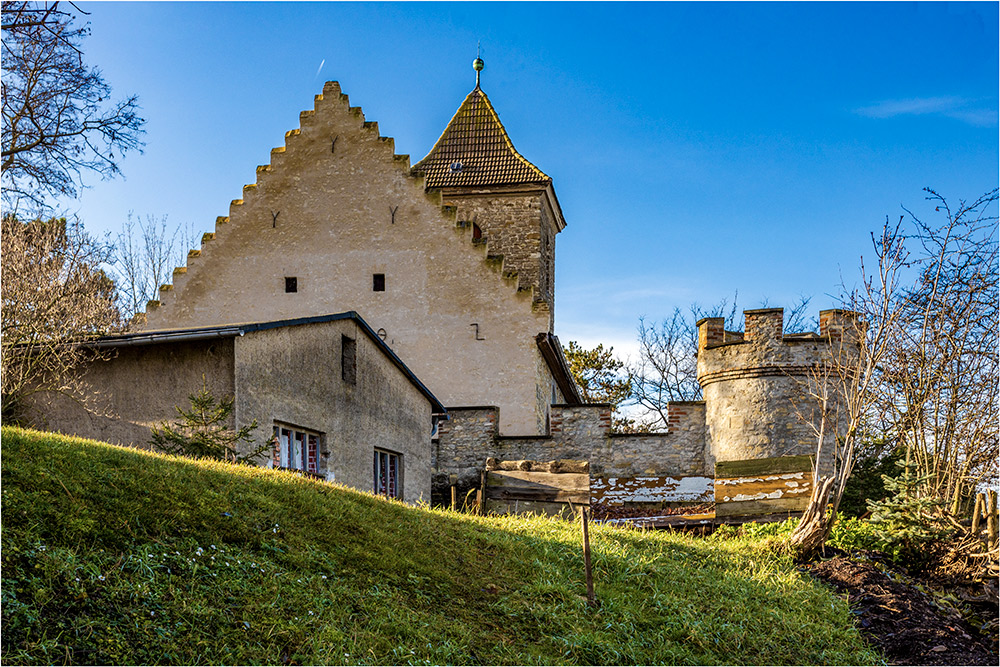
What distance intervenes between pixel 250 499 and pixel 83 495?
189 cm

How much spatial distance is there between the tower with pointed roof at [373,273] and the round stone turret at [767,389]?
4.46m

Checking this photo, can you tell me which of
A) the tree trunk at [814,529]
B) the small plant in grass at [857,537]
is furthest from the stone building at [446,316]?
the tree trunk at [814,529]

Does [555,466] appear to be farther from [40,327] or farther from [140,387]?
[40,327]

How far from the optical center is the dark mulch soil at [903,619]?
9.50m

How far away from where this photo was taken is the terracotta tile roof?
29562 mm

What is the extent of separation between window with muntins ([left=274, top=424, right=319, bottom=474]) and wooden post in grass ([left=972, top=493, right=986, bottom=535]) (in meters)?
9.66

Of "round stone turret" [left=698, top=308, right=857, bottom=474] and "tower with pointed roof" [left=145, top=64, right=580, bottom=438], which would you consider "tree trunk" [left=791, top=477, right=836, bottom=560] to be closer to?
"round stone turret" [left=698, top=308, right=857, bottom=474]

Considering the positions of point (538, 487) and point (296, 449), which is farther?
point (538, 487)

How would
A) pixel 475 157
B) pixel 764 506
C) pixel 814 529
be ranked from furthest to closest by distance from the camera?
1. pixel 475 157
2. pixel 764 506
3. pixel 814 529

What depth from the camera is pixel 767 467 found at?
14.5 m

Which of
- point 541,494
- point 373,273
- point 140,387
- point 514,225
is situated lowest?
point 541,494

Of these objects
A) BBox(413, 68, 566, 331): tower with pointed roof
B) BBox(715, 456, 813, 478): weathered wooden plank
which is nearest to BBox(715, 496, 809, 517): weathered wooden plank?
BBox(715, 456, 813, 478): weathered wooden plank

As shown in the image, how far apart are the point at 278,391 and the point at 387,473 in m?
4.64

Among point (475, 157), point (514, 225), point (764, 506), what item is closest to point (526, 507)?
point (764, 506)
